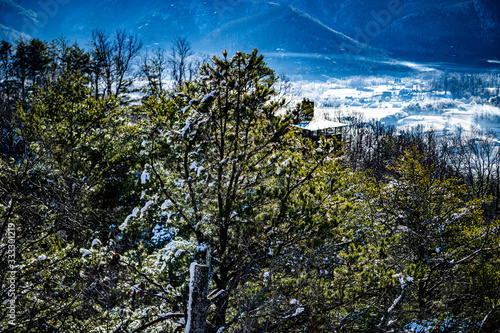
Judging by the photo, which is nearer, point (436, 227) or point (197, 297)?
point (197, 297)

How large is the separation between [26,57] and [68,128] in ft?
102

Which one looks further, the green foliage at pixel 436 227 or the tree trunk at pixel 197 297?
the green foliage at pixel 436 227

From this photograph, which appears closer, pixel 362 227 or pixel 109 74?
pixel 362 227

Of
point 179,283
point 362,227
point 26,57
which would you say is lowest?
point 179,283

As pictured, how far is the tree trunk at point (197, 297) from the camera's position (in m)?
3.70

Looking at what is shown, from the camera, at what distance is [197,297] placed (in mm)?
3727

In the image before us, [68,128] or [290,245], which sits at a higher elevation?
[68,128]

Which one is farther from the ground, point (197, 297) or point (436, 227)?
point (197, 297)

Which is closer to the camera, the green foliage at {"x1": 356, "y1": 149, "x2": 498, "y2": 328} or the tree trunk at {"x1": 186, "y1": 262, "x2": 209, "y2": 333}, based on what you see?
the tree trunk at {"x1": 186, "y1": 262, "x2": 209, "y2": 333}

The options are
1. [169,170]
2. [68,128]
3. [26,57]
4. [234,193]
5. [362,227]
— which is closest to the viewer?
[234,193]

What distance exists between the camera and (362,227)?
9820 mm

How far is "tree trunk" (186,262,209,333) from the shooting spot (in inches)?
146

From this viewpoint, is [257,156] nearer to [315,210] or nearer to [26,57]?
[315,210]

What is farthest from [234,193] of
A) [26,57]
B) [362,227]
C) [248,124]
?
[26,57]
